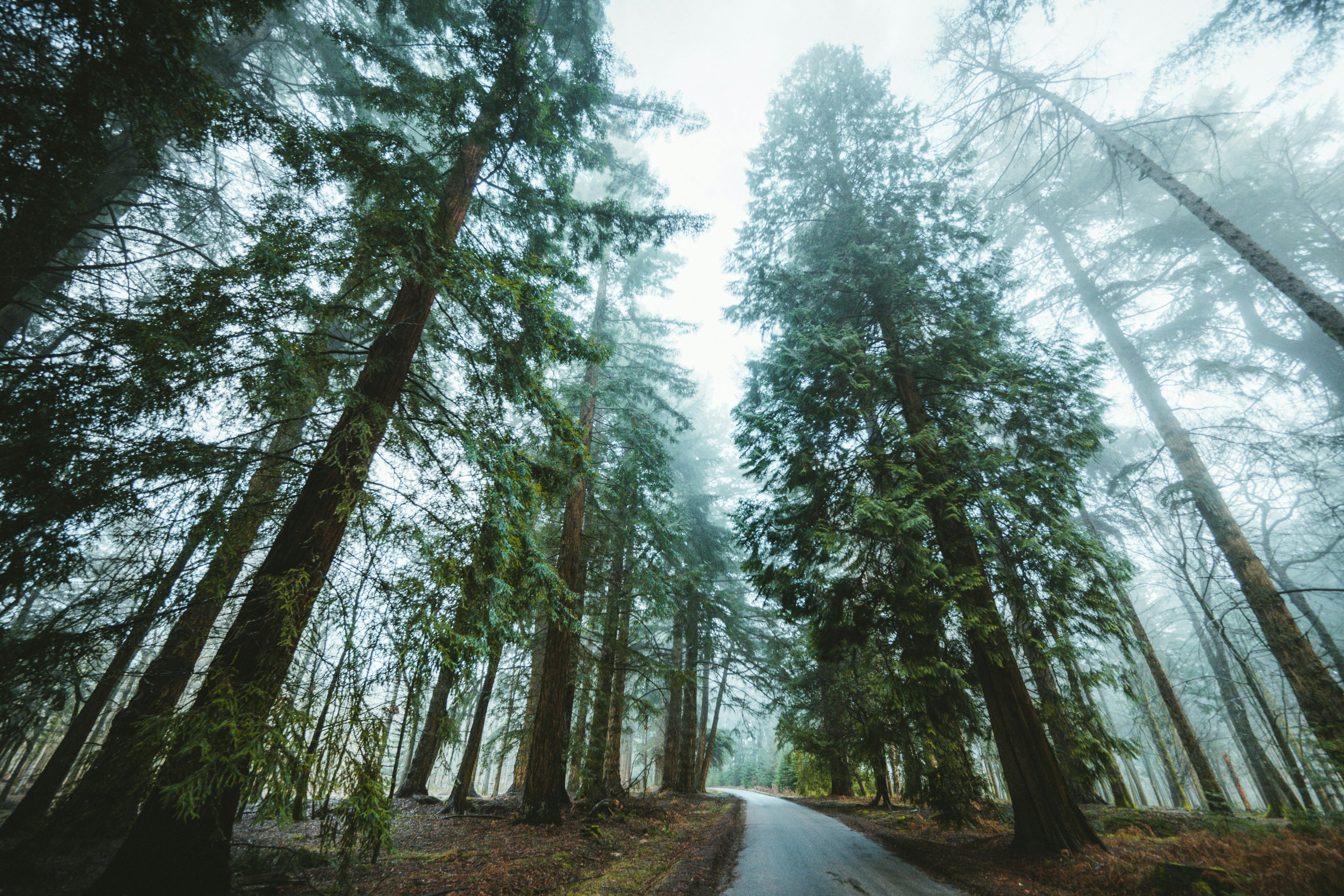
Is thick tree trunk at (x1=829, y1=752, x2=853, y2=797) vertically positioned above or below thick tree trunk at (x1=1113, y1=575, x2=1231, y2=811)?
below

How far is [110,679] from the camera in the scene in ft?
14.3

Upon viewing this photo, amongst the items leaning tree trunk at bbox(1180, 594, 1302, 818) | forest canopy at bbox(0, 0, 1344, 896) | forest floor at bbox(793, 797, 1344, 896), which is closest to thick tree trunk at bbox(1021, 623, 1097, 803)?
forest canopy at bbox(0, 0, 1344, 896)

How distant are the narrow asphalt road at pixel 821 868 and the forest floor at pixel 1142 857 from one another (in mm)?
413

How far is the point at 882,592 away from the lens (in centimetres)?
624

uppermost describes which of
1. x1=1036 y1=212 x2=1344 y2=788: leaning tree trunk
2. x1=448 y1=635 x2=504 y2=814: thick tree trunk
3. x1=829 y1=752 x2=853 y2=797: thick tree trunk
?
x1=1036 y1=212 x2=1344 y2=788: leaning tree trunk

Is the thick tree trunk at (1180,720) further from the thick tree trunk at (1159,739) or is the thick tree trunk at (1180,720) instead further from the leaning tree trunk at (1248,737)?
the leaning tree trunk at (1248,737)

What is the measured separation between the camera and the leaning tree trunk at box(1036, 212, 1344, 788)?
6.27m

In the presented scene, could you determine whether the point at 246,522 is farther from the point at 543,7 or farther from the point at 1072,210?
the point at 1072,210

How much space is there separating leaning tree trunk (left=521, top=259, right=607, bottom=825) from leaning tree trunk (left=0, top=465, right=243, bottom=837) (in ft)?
10.6

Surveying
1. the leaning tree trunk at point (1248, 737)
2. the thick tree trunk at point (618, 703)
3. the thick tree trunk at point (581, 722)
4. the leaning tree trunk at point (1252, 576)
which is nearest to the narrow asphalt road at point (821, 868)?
the thick tree trunk at point (618, 703)

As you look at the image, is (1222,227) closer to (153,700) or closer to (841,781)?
(153,700)

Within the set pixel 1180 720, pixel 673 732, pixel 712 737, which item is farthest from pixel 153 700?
pixel 712 737

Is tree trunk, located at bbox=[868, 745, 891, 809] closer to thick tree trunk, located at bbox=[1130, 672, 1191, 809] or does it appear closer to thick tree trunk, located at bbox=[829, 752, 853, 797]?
thick tree trunk, located at bbox=[829, 752, 853, 797]

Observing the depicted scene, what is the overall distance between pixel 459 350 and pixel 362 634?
10.3ft
